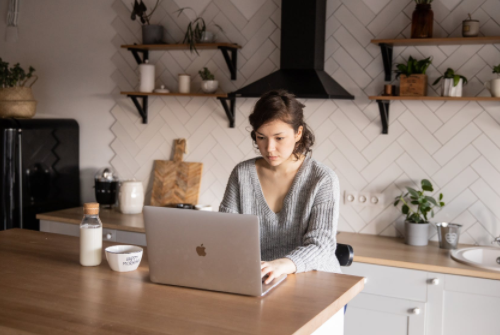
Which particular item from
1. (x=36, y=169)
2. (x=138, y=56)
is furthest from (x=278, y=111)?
(x=36, y=169)

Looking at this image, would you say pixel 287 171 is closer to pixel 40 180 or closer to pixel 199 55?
pixel 199 55

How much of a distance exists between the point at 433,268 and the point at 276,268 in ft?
3.74

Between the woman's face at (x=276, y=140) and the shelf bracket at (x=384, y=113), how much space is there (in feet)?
3.56

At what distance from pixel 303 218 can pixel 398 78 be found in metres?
1.33

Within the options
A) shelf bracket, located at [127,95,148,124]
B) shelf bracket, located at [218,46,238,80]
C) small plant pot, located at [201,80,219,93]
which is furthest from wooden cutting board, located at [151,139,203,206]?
shelf bracket, located at [218,46,238,80]

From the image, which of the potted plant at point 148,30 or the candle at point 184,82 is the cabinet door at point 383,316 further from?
the potted plant at point 148,30

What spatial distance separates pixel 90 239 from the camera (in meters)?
1.85

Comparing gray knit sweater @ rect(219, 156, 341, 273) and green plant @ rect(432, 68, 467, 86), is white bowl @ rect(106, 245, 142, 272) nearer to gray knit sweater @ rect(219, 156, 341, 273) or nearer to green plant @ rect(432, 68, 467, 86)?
gray knit sweater @ rect(219, 156, 341, 273)

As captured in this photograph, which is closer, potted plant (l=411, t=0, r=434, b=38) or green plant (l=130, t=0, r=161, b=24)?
potted plant (l=411, t=0, r=434, b=38)

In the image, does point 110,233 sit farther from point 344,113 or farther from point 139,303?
point 139,303

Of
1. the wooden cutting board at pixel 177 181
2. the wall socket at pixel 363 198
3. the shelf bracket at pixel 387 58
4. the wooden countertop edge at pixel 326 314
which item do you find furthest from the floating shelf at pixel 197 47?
the wooden countertop edge at pixel 326 314

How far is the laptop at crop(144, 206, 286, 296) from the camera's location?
1537mm

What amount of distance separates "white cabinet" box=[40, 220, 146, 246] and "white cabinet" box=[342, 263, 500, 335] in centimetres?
126

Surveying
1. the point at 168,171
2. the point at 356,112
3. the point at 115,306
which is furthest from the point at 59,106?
the point at 115,306
